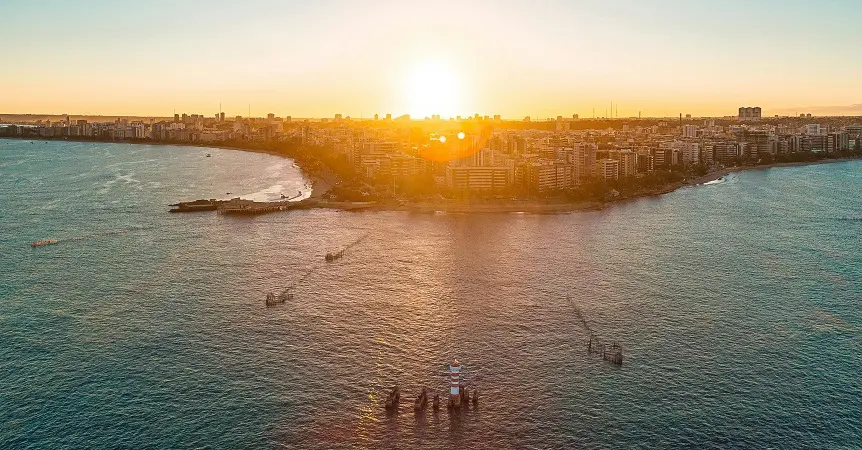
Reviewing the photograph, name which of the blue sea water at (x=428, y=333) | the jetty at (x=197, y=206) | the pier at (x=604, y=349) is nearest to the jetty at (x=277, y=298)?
the blue sea water at (x=428, y=333)

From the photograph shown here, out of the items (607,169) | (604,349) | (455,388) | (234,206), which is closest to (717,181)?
(607,169)

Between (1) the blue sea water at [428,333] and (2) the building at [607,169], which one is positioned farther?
(2) the building at [607,169]

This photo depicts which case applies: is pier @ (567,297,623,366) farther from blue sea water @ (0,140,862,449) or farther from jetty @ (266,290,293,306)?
jetty @ (266,290,293,306)

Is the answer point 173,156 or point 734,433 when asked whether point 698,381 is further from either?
point 173,156

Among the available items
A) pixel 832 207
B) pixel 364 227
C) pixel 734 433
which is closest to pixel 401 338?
pixel 734 433

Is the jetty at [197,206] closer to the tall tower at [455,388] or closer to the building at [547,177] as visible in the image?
the building at [547,177]

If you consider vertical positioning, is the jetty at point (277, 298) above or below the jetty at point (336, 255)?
below

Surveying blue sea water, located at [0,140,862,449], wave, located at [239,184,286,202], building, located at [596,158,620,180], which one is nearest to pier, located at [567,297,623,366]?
blue sea water, located at [0,140,862,449]

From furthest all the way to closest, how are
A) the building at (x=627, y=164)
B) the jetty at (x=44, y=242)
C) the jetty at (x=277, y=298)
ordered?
the building at (x=627, y=164) → the jetty at (x=44, y=242) → the jetty at (x=277, y=298)
